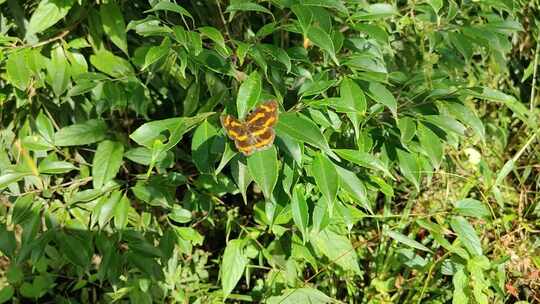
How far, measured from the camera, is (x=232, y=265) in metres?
1.73

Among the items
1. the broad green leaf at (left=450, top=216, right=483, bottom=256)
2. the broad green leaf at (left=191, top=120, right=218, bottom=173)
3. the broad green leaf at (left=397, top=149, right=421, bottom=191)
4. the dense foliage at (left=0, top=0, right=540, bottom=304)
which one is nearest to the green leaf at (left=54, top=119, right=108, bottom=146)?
the dense foliage at (left=0, top=0, right=540, bottom=304)

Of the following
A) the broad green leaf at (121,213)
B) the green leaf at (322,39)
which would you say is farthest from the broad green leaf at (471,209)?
the broad green leaf at (121,213)

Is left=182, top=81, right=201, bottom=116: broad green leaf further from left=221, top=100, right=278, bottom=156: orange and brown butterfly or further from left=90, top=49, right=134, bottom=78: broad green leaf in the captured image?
left=221, top=100, right=278, bottom=156: orange and brown butterfly

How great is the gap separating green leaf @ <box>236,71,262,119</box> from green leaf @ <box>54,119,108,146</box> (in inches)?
26.0

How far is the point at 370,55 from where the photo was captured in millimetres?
1500

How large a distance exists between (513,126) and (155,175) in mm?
1778

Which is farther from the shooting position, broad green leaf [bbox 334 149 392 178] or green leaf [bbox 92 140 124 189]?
green leaf [bbox 92 140 124 189]

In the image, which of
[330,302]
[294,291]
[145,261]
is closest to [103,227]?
[145,261]

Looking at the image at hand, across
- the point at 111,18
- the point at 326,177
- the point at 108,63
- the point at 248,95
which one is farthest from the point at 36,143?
the point at 326,177

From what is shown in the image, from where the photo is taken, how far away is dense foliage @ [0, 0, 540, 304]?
4.34 ft

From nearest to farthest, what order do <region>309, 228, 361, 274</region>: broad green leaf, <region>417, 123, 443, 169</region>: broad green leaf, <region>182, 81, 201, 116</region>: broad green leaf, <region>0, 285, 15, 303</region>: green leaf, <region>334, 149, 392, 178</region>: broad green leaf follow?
<region>334, 149, 392, 178</region>: broad green leaf < <region>417, 123, 443, 169</region>: broad green leaf < <region>182, 81, 201, 116</region>: broad green leaf < <region>309, 228, 361, 274</region>: broad green leaf < <region>0, 285, 15, 303</region>: green leaf

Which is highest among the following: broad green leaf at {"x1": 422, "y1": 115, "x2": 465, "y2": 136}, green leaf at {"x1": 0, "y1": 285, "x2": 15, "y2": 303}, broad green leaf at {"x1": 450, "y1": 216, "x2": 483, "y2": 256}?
broad green leaf at {"x1": 422, "y1": 115, "x2": 465, "y2": 136}

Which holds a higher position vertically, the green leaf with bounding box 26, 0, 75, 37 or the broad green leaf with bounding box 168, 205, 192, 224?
the green leaf with bounding box 26, 0, 75, 37

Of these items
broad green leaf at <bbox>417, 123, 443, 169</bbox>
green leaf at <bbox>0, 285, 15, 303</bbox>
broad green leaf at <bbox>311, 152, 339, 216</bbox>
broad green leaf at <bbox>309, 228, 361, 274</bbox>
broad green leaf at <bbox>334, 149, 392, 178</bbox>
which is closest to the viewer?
broad green leaf at <bbox>311, 152, 339, 216</bbox>
